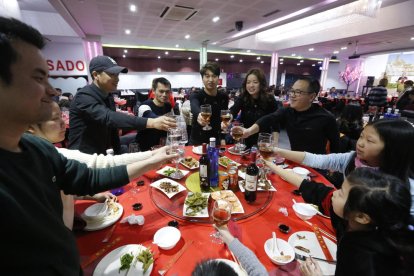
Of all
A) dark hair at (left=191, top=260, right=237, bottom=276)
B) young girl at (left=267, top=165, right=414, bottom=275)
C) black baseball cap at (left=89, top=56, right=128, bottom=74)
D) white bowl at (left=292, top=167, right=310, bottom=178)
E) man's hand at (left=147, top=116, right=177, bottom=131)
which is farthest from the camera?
black baseball cap at (left=89, top=56, right=128, bottom=74)

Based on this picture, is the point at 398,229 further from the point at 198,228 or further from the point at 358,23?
the point at 358,23

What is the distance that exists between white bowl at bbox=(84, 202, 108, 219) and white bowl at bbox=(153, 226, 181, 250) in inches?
16.1

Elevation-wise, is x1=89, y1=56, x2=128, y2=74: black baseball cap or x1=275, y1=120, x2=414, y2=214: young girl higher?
x1=89, y1=56, x2=128, y2=74: black baseball cap

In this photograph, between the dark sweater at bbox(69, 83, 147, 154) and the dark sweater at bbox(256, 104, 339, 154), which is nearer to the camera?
the dark sweater at bbox(69, 83, 147, 154)

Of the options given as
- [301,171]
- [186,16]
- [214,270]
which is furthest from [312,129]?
[186,16]

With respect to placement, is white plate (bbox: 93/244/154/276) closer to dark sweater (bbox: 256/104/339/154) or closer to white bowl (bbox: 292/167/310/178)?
white bowl (bbox: 292/167/310/178)

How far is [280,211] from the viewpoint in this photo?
140 centimetres

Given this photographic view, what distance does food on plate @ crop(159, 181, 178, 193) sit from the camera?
1.59 meters

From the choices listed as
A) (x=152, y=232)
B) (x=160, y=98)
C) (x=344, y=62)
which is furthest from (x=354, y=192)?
(x=344, y=62)

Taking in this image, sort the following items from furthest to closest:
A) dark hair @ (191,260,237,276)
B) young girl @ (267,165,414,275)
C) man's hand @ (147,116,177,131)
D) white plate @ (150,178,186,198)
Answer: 1. man's hand @ (147,116,177,131)
2. white plate @ (150,178,186,198)
3. young girl @ (267,165,414,275)
4. dark hair @ (191,260,237,276)

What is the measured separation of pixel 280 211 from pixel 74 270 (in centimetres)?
121

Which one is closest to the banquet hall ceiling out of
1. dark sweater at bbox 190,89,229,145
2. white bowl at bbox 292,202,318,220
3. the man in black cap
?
dark sweater at bbox 190,89,229,145

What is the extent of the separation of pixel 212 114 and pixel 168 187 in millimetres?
1536

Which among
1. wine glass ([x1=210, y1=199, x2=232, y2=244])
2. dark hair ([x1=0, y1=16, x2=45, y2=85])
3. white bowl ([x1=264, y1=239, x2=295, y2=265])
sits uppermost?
dark hair ([x1=0, y1=16, x2=45, y2=85])
